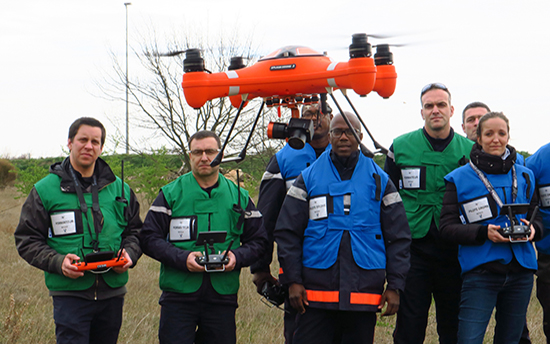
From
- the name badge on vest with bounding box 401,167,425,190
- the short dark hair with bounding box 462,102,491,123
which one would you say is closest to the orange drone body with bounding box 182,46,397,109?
the name badge on vest with bounding box 401,167,425,190

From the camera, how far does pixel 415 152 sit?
4.64 metres

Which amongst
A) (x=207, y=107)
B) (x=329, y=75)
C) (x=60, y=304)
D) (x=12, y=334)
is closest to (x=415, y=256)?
(x=329, y=75)

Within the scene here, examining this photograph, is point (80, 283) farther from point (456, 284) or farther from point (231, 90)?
point (456, 284)

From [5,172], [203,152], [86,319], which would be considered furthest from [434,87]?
[5,172]

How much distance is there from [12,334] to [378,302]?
3.83 m

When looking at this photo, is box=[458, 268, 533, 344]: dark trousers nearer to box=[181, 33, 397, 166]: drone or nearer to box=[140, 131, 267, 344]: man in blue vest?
box=[140, 131, 267, 344]: man in blue vest

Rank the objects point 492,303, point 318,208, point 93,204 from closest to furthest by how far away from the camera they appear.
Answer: point 318,208 → point 93,204 → point 492,303

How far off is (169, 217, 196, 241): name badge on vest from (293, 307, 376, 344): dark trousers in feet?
3.43

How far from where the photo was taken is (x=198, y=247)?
410 cm

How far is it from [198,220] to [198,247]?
20 cm

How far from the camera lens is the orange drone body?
2.65 meters

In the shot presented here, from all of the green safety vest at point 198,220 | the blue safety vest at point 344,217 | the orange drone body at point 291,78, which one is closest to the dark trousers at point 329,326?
the blue safety vest at point 344,217

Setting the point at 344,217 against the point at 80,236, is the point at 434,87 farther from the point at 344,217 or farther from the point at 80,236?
the point at 80,236

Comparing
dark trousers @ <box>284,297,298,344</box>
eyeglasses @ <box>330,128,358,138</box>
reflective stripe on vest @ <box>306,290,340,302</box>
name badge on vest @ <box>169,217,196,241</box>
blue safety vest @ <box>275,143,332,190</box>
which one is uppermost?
eyeglasses @ <box>330,128,358,138</box>
